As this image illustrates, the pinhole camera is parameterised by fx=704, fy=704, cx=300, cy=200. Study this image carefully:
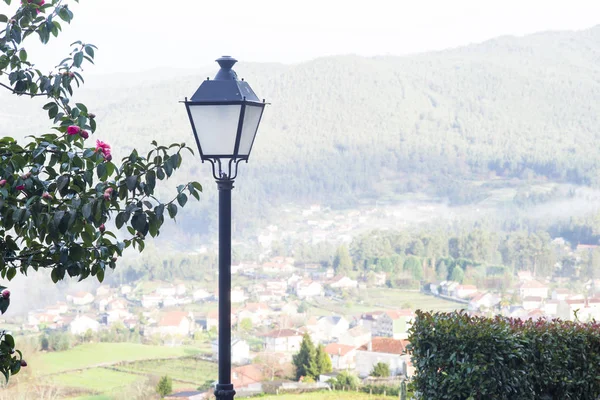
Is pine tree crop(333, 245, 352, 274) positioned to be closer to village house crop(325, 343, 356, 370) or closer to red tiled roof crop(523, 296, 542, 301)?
red tiled roof crop(523, 296, 542, 301)

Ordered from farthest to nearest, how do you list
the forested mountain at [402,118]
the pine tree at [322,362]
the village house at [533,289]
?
the forested mountain at [402,118]
the village house at [533,289]
the pine tree at [322,362]

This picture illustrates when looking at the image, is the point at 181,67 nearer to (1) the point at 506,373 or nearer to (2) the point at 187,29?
(2) the point at 187,29

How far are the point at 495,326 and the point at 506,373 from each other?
0.80 feet

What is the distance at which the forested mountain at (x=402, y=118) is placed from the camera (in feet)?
76.5

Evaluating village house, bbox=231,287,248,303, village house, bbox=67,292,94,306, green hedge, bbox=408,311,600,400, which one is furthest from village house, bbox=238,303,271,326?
green hedge, bbox=408,311,600,400

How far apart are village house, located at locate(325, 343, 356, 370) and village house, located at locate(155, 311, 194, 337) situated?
4.25 m

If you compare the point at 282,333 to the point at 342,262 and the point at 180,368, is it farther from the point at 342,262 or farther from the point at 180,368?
the point at 342,262

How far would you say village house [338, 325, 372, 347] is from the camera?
13.6m

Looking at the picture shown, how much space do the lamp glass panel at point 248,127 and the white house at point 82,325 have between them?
12.5 metres

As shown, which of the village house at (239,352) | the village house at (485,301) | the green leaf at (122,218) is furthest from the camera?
the village house at (485,301)

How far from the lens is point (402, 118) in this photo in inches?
1051

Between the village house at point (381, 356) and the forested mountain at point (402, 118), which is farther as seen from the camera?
the forested mountain at point (402, 118)

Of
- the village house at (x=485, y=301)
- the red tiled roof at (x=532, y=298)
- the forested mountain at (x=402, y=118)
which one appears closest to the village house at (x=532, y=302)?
the red tiled roof at (x=532, y=298)

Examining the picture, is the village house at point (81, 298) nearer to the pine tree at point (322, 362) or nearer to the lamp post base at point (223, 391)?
the pine tree at point (322, 362)
